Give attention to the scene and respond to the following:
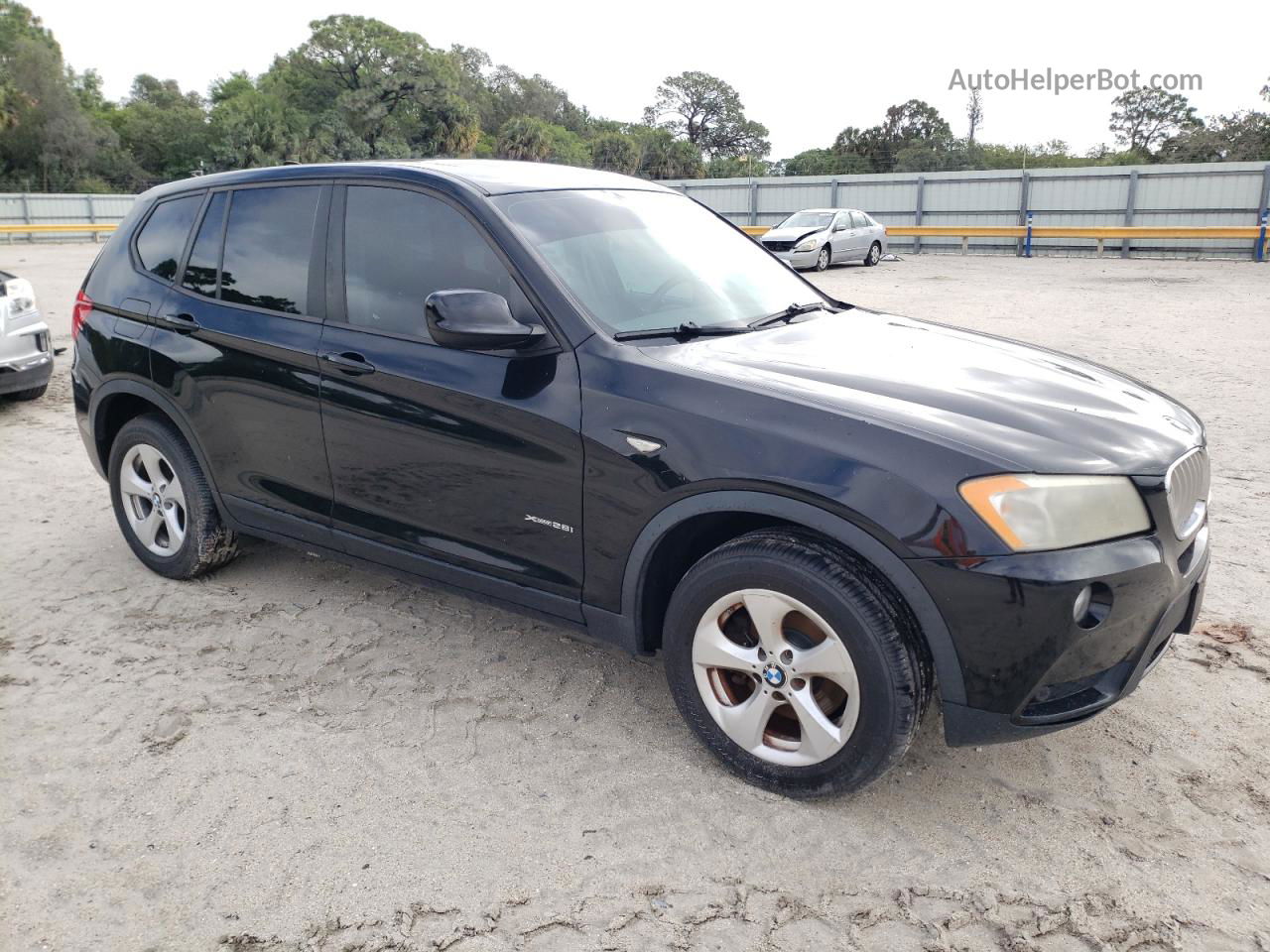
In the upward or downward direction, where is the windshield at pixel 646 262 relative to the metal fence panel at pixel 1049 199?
downward

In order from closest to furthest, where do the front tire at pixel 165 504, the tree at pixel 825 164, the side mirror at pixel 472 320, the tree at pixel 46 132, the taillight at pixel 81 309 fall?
the side mirror at pixel 472 320 → the front tire at pixel 165 504 → the taillight at pixel 81 309 → the tree at pixel 46 132 → the tree at pixel 825 164

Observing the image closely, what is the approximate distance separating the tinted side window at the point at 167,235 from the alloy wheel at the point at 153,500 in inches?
31.4

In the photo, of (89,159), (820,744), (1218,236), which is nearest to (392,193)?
(820,744)

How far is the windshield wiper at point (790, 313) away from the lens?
3496 mm

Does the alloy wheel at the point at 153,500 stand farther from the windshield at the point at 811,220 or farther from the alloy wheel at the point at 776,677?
the windshield at the point at 811,220

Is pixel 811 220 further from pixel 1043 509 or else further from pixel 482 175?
pixel 1043 509

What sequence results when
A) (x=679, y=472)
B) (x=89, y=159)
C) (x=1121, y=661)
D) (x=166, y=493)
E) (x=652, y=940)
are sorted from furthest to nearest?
(x=89, y=159)
(x=166, y=493)
(x=679, y=472)
(x=1121, y=661)
(x=652, y=940)

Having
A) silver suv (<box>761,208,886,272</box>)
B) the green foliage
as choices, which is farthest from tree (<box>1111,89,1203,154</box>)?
silver suv (<box>761,208,886,272</box>)

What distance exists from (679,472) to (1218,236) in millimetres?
25281

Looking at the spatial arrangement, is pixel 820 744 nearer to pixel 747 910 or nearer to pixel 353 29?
pixel 747 910

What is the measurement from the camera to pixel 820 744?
8.93 feet

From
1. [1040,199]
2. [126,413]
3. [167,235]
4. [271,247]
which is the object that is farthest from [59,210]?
[271,247]

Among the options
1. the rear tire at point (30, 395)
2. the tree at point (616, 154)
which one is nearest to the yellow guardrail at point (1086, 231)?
the rear tire at point (30, 395)

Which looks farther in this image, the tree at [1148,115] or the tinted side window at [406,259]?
the tree at [1148,115]
